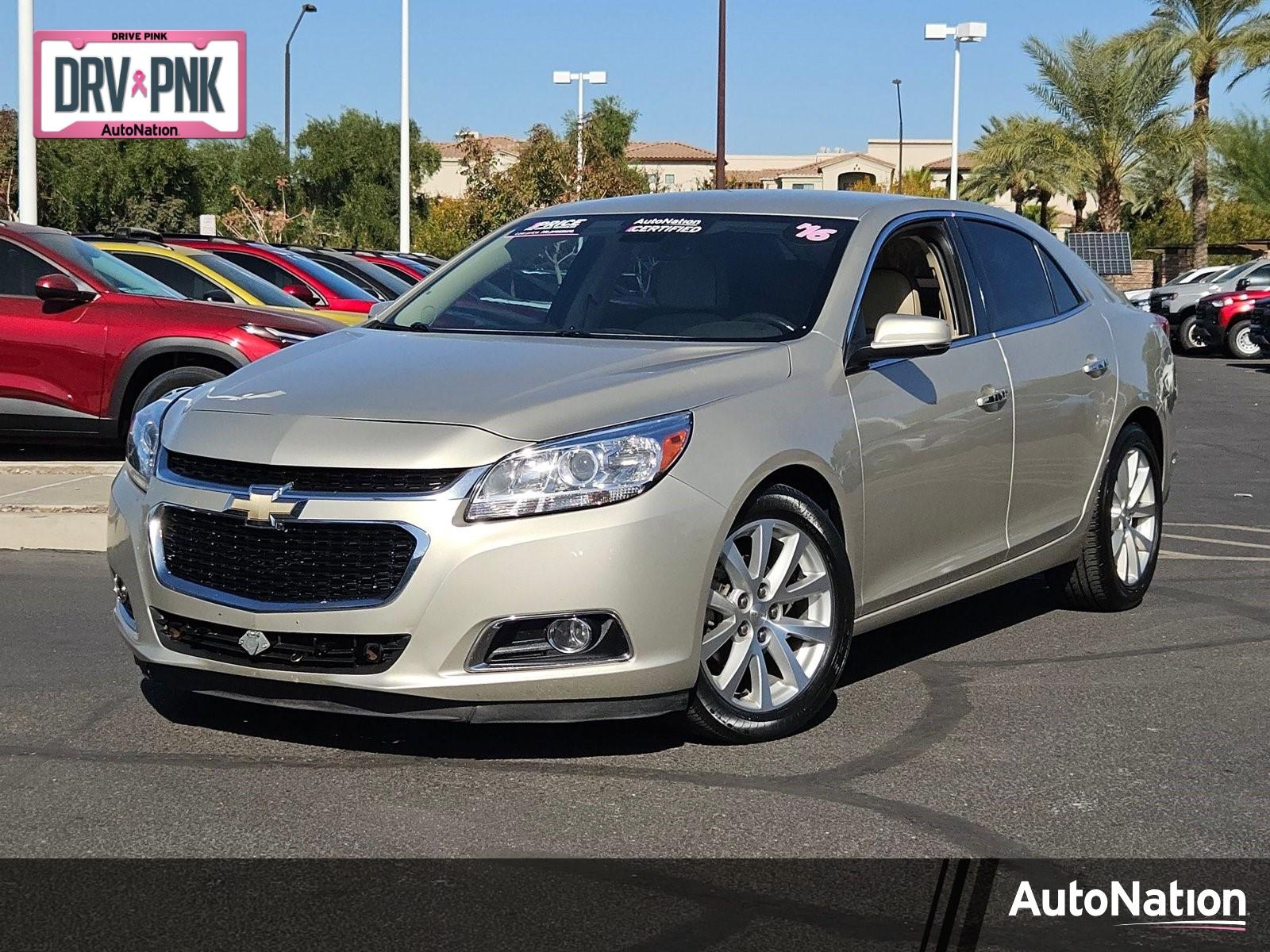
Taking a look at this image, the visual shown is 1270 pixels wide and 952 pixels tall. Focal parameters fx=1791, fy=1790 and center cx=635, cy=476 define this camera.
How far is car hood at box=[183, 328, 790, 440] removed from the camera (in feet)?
16.0

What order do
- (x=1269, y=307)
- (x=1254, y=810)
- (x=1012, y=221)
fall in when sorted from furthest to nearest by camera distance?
1. (x=1269, y=307)
2. (x=1012, y=221)
3. (x=1254, y=810)

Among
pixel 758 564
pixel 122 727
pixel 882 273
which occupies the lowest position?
pixel 122 727

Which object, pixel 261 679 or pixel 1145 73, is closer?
pixel 261 679

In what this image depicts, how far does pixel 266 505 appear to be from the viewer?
477 cm

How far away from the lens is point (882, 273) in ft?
20.7

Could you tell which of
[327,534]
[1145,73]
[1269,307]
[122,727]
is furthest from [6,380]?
[1145,73]

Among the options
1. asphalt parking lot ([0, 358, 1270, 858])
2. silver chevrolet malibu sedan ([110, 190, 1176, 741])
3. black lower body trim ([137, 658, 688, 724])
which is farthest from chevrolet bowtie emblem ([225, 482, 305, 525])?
asphalt parking lot ([0, 358, 1270, 858])

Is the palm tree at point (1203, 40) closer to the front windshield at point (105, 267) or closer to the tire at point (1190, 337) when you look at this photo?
the tire at point (1190, 337)

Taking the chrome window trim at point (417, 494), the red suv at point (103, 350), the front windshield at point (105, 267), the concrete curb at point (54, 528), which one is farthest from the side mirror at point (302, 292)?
the chrome window trim at point (417, 494)

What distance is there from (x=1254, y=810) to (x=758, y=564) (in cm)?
149

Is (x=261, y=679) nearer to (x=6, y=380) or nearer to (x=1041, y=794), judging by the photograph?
(x=1041, y=794)

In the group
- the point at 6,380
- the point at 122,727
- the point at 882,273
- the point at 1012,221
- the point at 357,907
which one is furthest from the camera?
the point at 6,380

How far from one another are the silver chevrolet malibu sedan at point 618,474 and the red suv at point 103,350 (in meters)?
5.54

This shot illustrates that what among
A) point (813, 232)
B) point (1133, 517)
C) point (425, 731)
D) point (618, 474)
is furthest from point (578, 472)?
point (1133, 517)
